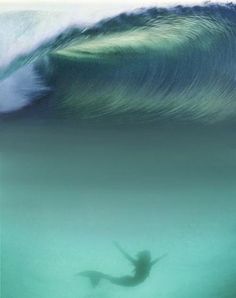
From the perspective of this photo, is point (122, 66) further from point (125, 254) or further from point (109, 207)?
point (125, 254)

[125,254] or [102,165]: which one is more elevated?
[102,165]

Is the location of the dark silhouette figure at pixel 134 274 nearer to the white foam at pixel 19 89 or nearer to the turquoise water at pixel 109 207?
the turquoise water at pixel 109 207

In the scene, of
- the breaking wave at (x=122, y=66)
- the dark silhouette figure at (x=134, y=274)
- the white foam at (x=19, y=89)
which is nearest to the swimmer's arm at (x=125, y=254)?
the dark silhouette figure at (x=134, y=274)

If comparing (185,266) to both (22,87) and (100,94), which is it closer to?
(100,94)

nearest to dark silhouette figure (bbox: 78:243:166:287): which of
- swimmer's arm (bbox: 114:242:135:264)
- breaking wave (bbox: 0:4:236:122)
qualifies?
swimmer's arm (bbox: 114:242:135:264)

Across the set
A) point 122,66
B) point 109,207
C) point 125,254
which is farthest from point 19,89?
point 125,254

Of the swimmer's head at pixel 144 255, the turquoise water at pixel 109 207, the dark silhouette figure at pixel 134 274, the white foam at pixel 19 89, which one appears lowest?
the dark silhouette figure at pixel 134 274

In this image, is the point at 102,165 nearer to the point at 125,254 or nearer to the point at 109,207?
the point at 109,207

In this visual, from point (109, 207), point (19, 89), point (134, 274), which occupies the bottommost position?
point (134, 274)
